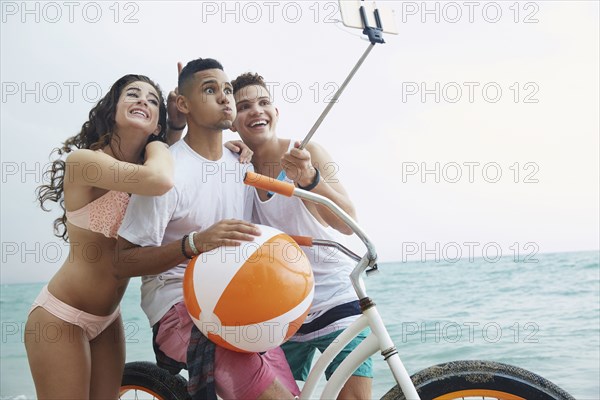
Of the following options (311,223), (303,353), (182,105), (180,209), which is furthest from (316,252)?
(182,105)

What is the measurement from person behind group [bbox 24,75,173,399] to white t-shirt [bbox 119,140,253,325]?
6cm

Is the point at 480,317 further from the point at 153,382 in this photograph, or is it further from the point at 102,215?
the point at 102,215

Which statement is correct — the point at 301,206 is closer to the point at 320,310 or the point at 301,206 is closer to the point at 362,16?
the point at 320,310

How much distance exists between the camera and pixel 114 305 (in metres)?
2.00

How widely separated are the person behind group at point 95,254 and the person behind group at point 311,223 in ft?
0.98

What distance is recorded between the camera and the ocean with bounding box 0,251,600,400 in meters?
7.32

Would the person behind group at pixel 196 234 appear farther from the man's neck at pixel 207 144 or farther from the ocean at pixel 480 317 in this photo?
the ocean at pixel 480 317

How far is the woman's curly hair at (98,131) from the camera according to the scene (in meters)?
2.03

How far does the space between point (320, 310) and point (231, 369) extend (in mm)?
397

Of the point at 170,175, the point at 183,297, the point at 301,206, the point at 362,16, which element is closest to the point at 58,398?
the point at 183,297

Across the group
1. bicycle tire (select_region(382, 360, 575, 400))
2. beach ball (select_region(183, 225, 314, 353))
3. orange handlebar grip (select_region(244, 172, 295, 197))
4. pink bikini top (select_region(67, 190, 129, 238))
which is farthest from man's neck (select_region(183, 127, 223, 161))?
bicycle tire (select_region(382, 360, 575, 400))

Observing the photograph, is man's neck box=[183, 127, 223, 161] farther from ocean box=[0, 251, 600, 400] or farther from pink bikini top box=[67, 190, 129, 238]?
ocean box=[0, 251, 600, 400]

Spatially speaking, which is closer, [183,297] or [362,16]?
[362,16]

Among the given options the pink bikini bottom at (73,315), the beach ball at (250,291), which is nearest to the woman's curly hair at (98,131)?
the pink bikini bottom at (73,315)
